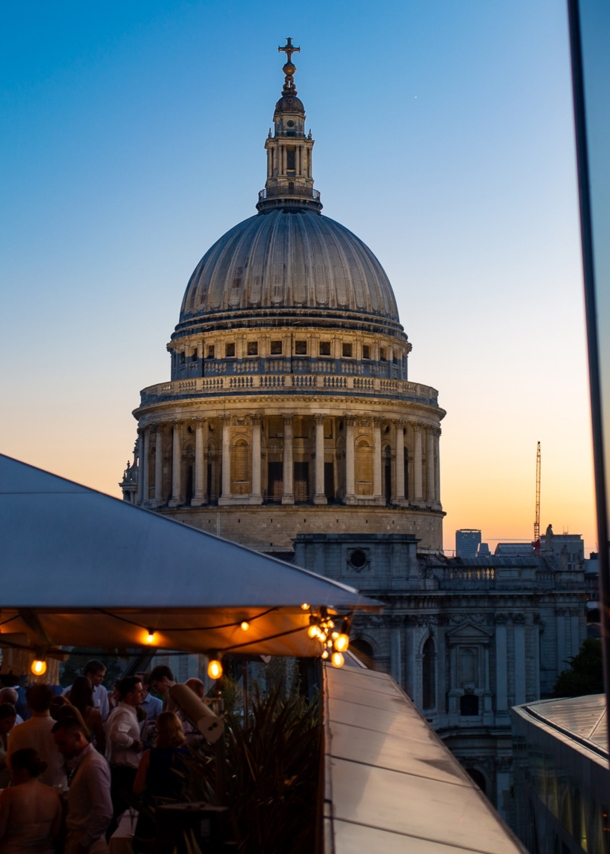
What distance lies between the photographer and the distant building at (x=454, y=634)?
217 ft

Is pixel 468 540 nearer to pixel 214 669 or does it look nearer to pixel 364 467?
pixel 364 467

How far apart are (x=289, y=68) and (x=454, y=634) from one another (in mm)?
46860

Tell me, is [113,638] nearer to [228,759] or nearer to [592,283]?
[228,759]

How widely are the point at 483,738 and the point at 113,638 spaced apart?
56.7 meters

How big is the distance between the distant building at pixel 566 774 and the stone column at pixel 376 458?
51.0 m

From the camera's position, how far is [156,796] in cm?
1110

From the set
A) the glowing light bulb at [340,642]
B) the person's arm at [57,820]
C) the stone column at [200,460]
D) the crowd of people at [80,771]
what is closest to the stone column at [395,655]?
the stone column at [200,460]

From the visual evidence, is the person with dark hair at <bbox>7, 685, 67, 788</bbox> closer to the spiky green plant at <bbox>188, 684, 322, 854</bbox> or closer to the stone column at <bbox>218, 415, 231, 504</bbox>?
A: the spiky green plant at <bbox>188, 684, 322, 854</bbox>

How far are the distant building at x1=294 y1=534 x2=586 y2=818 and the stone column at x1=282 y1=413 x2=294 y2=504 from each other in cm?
1070

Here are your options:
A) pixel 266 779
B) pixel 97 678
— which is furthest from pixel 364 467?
pixel 266 779

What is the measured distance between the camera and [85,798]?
1075cm

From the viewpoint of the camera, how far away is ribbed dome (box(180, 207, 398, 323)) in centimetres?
8438

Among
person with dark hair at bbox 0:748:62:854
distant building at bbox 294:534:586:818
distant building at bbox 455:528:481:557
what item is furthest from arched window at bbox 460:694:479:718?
distant building at bbox 455:528:481:557

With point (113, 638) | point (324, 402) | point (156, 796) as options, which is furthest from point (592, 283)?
point (324, 402)
